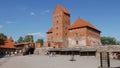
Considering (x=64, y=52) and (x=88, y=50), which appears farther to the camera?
(x=64, y=52)

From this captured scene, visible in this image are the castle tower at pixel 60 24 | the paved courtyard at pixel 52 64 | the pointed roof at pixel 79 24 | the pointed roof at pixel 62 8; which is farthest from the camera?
the pointed roof at pixel 62 8

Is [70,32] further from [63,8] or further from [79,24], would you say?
[63,8]

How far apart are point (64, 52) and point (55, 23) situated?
16859 mm

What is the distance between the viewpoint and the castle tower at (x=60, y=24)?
5897cm

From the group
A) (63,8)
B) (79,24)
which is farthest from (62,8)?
(79,24)

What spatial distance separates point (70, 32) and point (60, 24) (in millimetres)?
4834

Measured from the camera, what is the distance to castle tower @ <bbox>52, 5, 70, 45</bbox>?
58969 millimetres

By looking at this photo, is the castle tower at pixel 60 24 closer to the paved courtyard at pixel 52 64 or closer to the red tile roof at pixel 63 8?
the red tile roof at pixel 63 8

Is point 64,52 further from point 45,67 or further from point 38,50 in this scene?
point 45,67

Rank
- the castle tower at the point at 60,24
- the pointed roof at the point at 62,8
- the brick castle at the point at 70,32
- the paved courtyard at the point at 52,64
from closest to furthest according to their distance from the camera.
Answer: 1. the paved courtyard at the point at 52,64
2. the brick castle at the point at 70,32
3. the castle tower at the point at 60,24
4. the pointed roof at the point at 62,8

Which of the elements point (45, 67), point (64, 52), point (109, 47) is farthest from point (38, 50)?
point (45, 67)

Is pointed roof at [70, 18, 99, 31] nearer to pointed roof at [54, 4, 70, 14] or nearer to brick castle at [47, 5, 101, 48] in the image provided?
brick castle at [47, 5, 101, 48]

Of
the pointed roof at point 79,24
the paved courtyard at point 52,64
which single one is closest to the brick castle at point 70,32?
the pointed roof at point 79,24

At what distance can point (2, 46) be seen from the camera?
58438 millimetres
